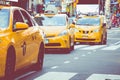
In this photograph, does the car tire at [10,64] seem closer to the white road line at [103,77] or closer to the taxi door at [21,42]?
the taxi door at [21,42]

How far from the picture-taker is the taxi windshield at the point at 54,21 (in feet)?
71.5

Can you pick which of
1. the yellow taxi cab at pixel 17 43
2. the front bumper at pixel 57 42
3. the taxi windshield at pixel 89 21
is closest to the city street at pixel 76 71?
the yellow taxi cab at pixel 17 43

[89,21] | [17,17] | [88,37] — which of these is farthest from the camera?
[89,21]

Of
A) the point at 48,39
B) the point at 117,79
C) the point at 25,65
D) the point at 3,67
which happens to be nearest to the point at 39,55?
the point at 25,65

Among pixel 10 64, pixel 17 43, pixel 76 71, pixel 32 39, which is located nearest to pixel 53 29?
pixel 76 71

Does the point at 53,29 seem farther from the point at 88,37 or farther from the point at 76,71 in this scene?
the point at 88,37

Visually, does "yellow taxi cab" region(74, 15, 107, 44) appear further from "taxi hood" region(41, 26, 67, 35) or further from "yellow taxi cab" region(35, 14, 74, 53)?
"taxi hood" region(41, 26, 67, 35)

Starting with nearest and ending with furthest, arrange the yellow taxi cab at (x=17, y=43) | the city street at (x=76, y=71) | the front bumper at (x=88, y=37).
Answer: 1. the yellow taxi cab at (x=17, y=43)
2. the city street at (x=76, y=71)
3. the front bumper at (x=88, y=37)

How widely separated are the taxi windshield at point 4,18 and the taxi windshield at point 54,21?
373 inches

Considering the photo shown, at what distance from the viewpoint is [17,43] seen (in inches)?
456

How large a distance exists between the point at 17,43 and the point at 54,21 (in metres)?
10.4

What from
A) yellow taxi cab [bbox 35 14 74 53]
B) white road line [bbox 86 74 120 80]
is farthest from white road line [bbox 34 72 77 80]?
yellow taxi cab [bbox 35 14 74 53]

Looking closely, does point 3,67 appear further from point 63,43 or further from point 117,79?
point 63,43

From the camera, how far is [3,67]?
34.8 feet
